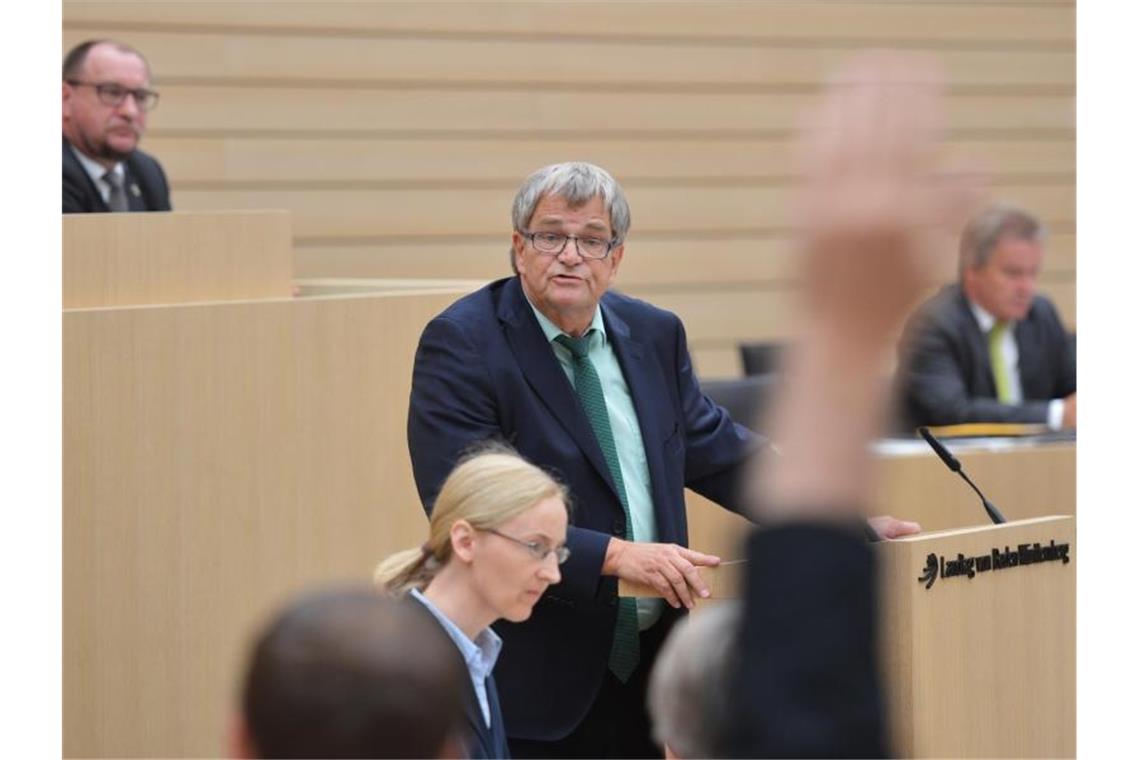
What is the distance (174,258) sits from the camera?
421 centimetres

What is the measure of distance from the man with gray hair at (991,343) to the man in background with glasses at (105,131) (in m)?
2.26

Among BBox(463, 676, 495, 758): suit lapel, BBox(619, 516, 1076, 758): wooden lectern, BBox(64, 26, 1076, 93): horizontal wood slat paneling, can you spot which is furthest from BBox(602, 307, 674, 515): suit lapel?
BBox(64, 26, 1076, 93): horizontal wood slat paneling

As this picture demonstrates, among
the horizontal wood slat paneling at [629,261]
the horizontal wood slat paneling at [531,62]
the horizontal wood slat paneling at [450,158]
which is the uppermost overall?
the horizontal wood slat paneling at [531,62]

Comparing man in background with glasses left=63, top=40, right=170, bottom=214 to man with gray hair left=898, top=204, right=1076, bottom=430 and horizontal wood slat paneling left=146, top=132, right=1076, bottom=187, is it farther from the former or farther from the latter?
man with gray hair left=898, top=204, right=1076, bottom=430

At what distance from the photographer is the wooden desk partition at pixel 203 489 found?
3.79 metres

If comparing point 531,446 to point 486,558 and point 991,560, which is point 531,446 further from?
point 991,560

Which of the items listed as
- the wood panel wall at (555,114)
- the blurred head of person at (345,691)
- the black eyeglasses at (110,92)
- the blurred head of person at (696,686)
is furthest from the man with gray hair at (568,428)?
the wood panel wall at (555,114)

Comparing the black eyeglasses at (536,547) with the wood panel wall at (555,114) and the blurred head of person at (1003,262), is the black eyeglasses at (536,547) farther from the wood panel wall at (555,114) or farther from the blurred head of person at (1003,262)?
the wood panel wall at (555,114)

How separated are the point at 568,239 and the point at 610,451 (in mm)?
356

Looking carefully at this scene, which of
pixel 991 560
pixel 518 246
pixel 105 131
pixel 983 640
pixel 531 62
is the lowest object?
pixel 983 640

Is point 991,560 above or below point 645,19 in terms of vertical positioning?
below

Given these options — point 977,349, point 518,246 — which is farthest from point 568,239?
point 977,349

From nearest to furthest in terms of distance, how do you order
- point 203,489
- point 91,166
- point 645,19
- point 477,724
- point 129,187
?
point 477,724 → point 203,489 → point 91,166 → point 129,187 → point 645,19

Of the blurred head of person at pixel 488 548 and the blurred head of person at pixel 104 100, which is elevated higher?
the blurred head of person at pixel 104 100
